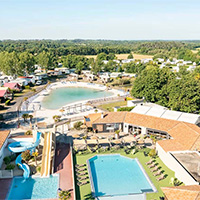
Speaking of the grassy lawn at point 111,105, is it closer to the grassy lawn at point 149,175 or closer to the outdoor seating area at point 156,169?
the grassy lawn at point 149,175

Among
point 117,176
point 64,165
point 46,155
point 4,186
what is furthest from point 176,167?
point 4,186

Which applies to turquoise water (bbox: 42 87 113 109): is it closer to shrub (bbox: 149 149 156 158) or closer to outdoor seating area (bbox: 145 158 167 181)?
shrub (bbox: 149 149 156 158)

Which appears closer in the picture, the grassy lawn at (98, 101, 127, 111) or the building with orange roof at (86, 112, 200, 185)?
the building with orange roof at (86, 112, 200, 185)

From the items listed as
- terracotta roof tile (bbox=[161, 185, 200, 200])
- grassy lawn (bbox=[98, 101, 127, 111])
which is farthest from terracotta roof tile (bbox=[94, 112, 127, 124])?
terracotta roof tile (bbox=[161, 185, 200, 200])

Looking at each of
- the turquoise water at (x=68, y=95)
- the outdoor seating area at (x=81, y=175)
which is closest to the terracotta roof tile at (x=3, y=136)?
the outdoor seating area at (x=81, y=175)

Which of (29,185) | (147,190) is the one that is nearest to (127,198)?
(147,190)

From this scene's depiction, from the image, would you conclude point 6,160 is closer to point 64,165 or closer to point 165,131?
point 64,165
